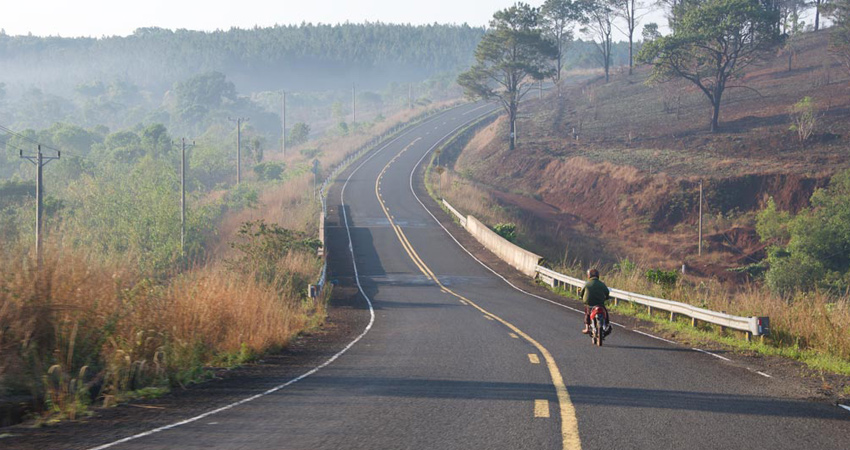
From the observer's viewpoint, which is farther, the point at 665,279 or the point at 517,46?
the point at 517,46

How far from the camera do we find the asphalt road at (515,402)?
7277 mm

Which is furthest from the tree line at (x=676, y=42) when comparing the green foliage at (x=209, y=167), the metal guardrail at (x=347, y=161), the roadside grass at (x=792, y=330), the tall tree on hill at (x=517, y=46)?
the roadside grass at (x=792, y=330)

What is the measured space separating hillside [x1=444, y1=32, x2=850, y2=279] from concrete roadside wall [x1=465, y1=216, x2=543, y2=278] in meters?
4.17

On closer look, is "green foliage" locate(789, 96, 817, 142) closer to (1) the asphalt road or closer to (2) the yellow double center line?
(2) the yellow double center line

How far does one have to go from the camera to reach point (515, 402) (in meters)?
8.96

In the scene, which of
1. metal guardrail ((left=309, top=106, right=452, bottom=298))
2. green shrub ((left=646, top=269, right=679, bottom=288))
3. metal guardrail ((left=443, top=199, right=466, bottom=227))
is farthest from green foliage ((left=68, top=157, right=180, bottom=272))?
green shrub ((left=646, top=269, right=679, bottom=288))

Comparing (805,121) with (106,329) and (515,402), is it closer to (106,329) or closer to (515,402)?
(515,402)

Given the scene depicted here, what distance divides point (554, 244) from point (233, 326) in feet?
128

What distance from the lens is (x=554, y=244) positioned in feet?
166

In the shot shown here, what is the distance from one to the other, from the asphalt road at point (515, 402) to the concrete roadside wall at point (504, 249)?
52.4 ft

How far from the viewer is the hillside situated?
172 feet

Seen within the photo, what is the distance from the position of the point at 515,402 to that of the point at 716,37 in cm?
6377

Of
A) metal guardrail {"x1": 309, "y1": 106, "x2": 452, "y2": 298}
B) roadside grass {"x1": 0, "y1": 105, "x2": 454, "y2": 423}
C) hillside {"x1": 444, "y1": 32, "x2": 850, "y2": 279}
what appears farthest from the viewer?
hillside {"x1": 444, "y1": 32, "x2": 850, "y2": 279}

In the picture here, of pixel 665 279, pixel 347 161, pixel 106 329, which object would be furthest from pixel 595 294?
pixel 347 161
